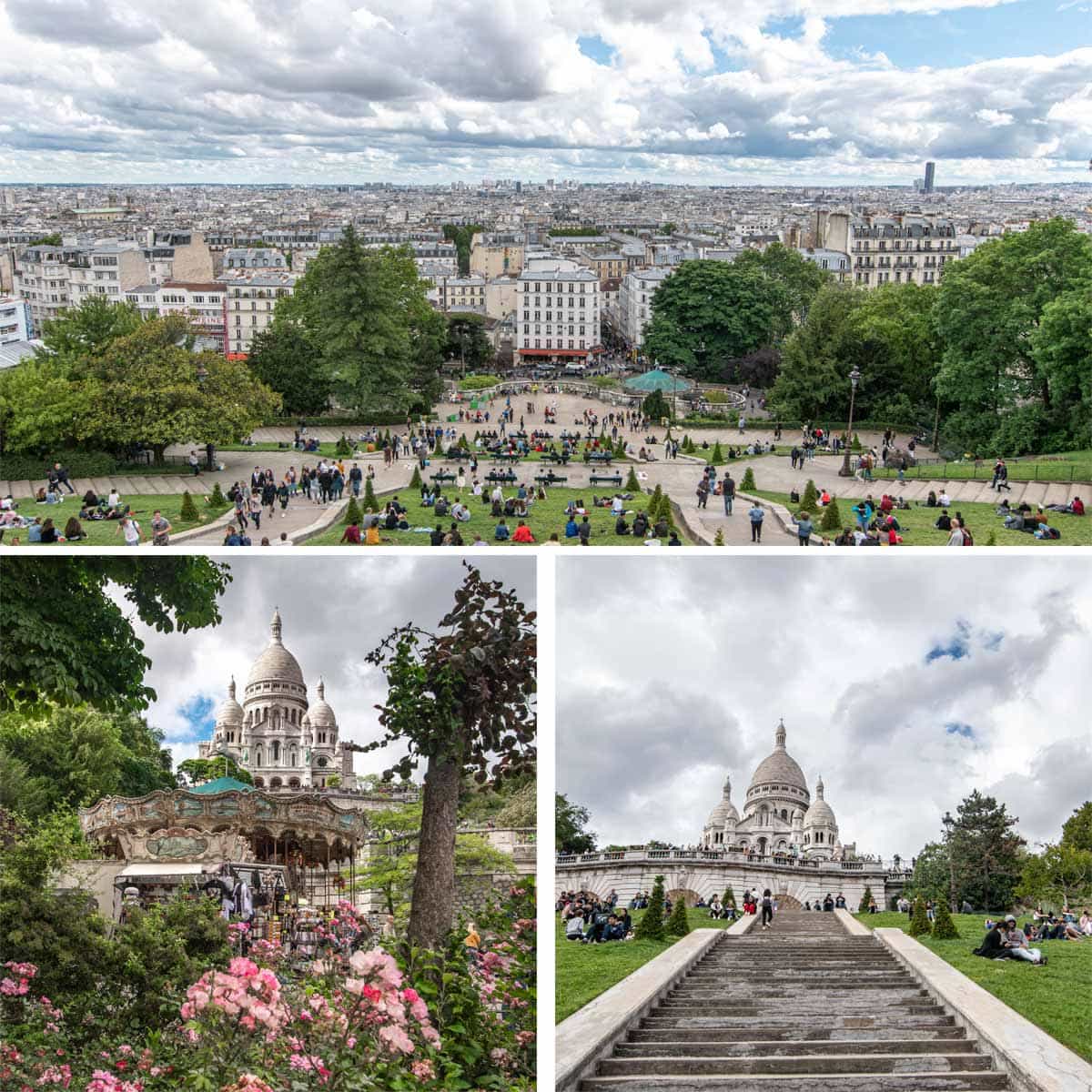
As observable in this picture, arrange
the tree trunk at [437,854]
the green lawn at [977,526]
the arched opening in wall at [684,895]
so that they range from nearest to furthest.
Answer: the tree trunk at [437,854] → the arched opening in wall at [684,895] → the green lawn at [977,526]

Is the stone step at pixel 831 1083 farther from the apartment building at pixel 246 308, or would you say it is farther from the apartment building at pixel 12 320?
the apartment building at pixel 246 308

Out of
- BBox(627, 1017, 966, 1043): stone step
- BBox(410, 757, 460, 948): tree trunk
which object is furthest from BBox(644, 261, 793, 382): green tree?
BBox(627, 1017, 966, 1043): stone step

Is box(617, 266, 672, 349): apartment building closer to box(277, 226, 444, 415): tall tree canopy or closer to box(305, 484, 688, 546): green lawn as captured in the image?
box(277, 226, 444, 415): tall tree canopy

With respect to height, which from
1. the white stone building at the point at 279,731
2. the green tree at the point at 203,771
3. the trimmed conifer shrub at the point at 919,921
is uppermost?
the white stone building at the point at 279,731

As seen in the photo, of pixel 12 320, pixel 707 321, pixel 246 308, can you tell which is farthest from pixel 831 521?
pixel 12 320

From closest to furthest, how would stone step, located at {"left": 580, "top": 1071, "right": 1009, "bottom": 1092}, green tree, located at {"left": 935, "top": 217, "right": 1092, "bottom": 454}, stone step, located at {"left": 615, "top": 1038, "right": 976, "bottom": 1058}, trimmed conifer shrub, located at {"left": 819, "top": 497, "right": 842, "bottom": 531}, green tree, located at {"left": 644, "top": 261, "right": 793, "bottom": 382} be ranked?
stone step, located at {"left": 580, "top": 1071, "right": 1009, "bottom": 1092} < stone step, located at {"left": 615, "top": 1038, "right": 976, "bottom": 1058} < trimmed conifer shrub, located at {"left": 819, "top": 497, "right": 842, "bottom": 531} < green tree, located at {"left": 935, "top": 217, "right": 1092, "bottom": 454} < green tree, located at {"left": 644, "top": 261, "right": 793, "bottom": 382}

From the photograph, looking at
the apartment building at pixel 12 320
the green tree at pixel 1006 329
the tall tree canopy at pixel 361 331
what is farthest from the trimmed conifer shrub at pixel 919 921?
the apartment building at pixel 12 320
